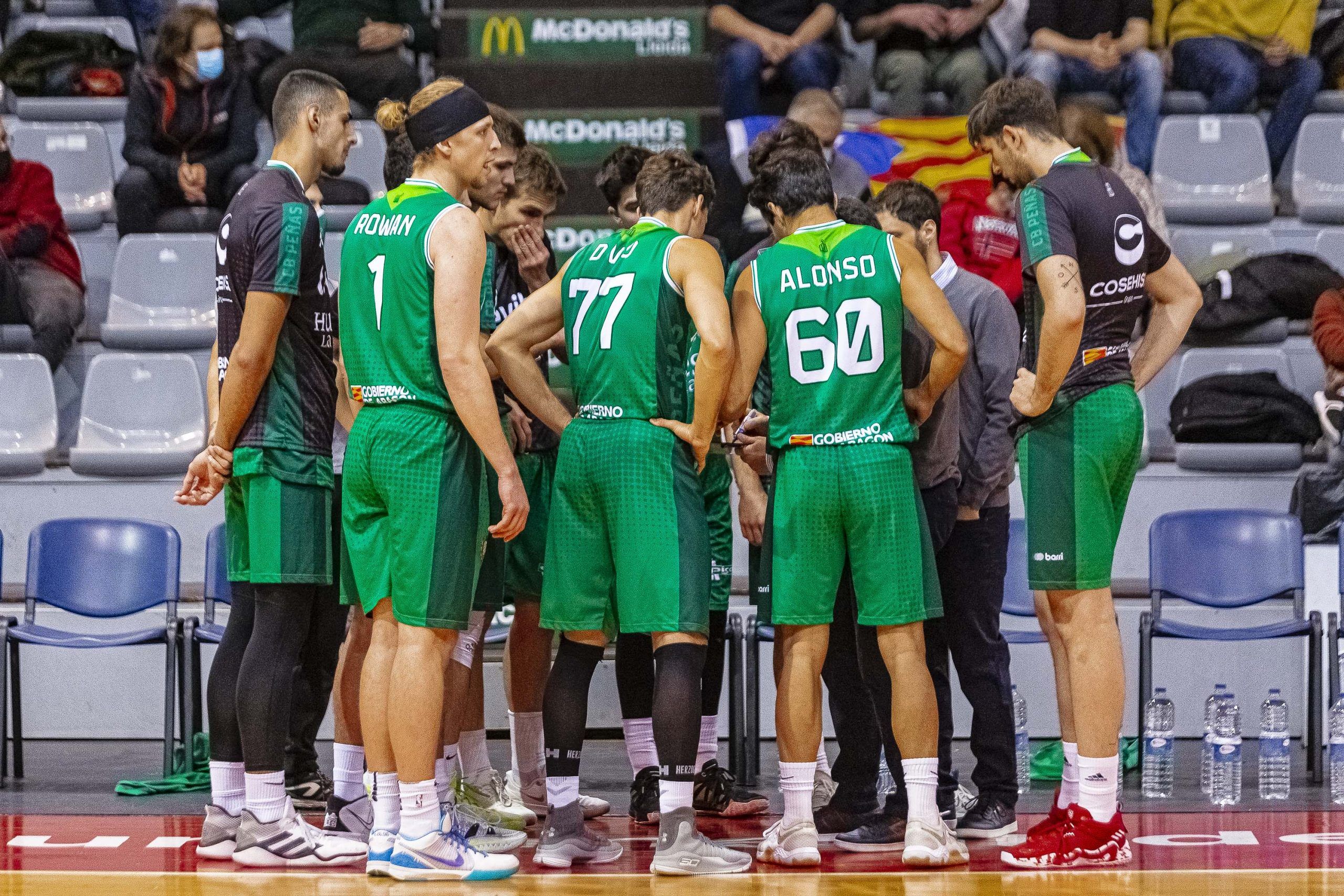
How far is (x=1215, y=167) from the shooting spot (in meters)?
9.13

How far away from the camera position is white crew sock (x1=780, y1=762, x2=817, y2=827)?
4574mm

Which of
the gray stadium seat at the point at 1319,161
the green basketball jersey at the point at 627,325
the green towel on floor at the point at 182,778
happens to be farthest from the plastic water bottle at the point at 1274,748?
the gray stadium seat at the point at 1319,161

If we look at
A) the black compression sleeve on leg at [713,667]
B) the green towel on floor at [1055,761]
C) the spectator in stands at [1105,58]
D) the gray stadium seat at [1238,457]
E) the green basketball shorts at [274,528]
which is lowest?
the green towel on floor at [1055,761]

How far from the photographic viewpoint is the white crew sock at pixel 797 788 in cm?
457

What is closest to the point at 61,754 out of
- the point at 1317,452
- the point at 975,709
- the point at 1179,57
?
the point at 975,709

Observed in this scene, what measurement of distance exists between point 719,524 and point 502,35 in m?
5.21

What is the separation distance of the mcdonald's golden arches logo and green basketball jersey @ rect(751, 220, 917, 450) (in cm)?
549

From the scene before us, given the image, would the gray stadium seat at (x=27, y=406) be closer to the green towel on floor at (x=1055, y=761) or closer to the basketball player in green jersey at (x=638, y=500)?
the basketball player in green jersey at (x=638, y=500)

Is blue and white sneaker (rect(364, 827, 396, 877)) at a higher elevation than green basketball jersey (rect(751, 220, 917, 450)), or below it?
below

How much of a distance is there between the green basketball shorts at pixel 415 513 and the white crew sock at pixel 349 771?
64 centimetres

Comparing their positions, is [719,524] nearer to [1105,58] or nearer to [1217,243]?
[1217,243]

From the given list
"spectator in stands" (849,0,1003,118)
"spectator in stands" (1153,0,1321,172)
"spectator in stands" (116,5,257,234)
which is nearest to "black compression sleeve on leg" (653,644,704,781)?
"spectator in stands" (116,5,257,234)

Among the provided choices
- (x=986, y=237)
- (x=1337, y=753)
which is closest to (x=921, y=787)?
(x=1337, y=753)

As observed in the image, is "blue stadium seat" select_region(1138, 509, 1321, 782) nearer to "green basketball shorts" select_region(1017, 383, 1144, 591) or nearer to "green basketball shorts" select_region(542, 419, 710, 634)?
"green basketball shorts" select_region(1017, 383, 1144, 591)
